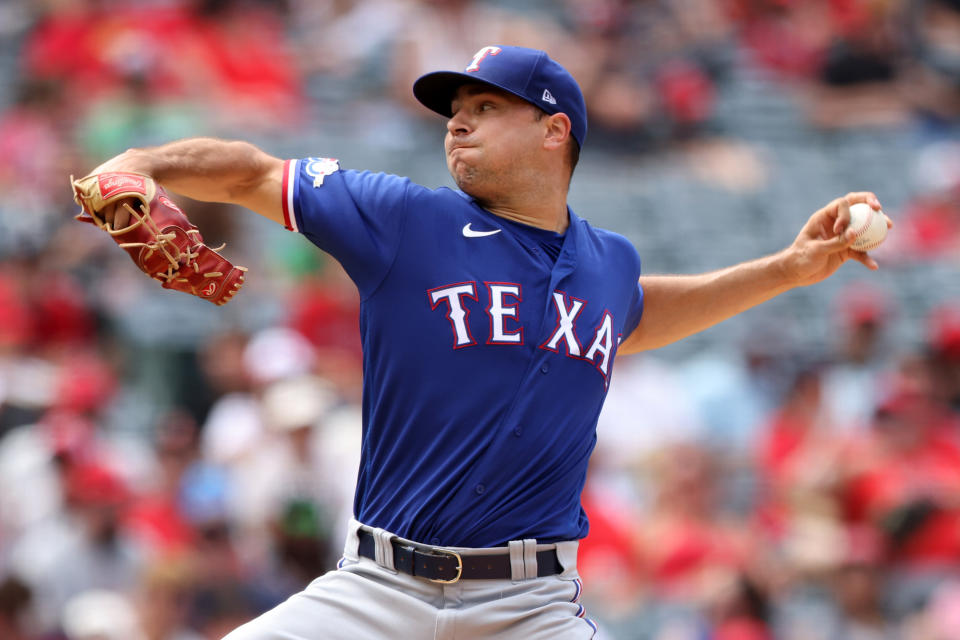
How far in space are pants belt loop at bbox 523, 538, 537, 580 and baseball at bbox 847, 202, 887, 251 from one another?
137cm

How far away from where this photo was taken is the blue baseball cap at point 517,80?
3.68 metres

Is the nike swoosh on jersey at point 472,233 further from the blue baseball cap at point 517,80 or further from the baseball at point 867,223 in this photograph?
the baseball at point 867,223

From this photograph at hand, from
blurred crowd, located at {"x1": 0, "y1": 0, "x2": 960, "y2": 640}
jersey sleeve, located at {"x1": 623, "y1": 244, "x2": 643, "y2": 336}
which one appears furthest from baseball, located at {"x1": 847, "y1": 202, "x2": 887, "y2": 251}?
blurred crowd, located at {"x1": 0, "y1": 0, "x2": 960, "y2": 640}

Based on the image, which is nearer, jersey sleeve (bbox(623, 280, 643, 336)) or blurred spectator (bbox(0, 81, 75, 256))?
jersey sleeve (bbox(623, 280, 643, 336))

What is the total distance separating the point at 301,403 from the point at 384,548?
3.63m

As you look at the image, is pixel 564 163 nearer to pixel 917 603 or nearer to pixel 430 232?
pixel 430 232

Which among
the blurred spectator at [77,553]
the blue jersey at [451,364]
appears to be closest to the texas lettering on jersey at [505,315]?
the blue jersey at [451,364]

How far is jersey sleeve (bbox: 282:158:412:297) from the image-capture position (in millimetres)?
3502

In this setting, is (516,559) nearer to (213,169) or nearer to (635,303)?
(635,303)

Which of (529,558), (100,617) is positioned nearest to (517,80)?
(529,558)

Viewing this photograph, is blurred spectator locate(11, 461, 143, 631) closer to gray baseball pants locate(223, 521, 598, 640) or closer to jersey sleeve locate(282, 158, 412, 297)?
gray baseball pants locate(223, 521, 598, 640)

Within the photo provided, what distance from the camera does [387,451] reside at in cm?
356

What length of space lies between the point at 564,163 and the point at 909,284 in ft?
23.9

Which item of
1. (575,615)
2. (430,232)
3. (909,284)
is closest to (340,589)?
(575,615)
